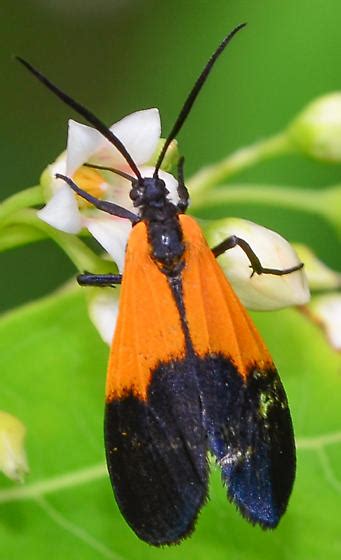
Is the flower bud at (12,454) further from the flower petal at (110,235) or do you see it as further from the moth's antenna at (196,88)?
the moth's antenna at (196,88)

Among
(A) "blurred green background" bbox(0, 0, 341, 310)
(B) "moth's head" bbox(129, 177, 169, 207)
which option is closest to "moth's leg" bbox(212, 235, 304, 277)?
(B) "moth's head" bbox(129, 177, 169, 207)

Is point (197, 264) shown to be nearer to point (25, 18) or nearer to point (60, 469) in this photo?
point (60, 469)

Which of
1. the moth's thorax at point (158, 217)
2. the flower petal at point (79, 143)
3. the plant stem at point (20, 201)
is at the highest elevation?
the flower petal at point (79, 143)

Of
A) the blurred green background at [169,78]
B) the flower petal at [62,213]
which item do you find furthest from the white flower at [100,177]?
the blurred green background at [169,78]

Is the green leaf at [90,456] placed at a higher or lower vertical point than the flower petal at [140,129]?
lower

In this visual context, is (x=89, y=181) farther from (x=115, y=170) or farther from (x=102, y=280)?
(x=102, y=280)

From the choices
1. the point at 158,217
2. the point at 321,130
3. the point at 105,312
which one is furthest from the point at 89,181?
the point at 321,130

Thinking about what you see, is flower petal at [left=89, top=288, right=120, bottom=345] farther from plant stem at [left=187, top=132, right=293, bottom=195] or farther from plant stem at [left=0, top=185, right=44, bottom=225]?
plant stem at [left=187, top=132, right=293, bottom=195]

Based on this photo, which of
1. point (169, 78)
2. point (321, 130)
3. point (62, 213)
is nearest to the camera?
point (62, 213)
